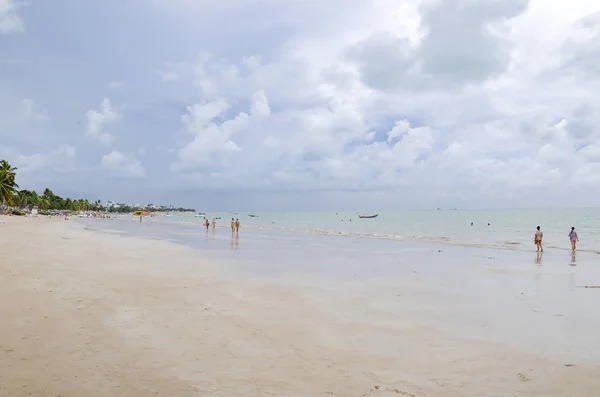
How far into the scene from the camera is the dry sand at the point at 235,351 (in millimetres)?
5738

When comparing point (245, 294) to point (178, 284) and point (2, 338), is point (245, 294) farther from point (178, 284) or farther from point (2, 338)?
point (2, 338)

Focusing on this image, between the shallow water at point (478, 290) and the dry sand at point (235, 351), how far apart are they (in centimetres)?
101

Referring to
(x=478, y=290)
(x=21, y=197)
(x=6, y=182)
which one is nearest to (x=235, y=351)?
(x=478, y=290)

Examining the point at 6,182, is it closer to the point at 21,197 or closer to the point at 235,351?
the point at 21,197

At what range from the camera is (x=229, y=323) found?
8961 millimetres

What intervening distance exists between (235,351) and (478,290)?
31.9ft

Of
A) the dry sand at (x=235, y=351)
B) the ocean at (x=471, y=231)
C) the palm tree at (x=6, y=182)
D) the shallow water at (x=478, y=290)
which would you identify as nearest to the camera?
the dry sand at (x=235, y=351)

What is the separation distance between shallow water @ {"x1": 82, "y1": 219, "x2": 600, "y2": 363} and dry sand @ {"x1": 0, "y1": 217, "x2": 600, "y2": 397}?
101cm

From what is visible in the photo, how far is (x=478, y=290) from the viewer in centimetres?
1401

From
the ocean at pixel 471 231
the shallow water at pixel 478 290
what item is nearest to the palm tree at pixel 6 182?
the ocean at pixel 471 231

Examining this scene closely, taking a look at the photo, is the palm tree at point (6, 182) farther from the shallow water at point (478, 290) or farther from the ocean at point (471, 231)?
the shallow water at point (478, 290)

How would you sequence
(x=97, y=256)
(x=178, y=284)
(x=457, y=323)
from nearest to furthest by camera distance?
(x=457, y=323)
(x=178, y=284)
(x=97, y=256)

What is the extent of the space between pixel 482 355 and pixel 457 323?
228cm

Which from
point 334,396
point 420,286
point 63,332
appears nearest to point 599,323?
point 420,286
